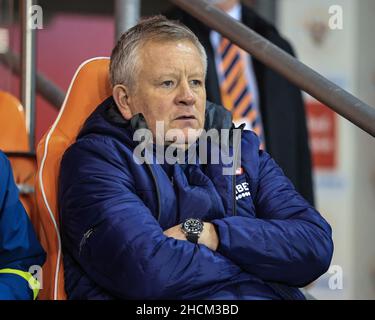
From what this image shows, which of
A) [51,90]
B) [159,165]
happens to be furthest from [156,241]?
[51,90]

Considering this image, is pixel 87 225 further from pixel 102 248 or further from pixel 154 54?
pixel 154 54

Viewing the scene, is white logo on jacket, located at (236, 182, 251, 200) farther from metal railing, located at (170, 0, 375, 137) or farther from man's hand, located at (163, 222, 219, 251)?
metal railing, located at (170, 0, 375, 137)

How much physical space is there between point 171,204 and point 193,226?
8cm

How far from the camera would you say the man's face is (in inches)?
88.4

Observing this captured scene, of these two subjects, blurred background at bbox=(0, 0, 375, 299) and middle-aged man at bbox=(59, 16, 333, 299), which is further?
blurred background at bbox=(0, 0, 375, 299)

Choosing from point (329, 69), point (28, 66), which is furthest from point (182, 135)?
point (329, 69)

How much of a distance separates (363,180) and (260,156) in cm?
260

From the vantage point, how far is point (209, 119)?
7.61 ft

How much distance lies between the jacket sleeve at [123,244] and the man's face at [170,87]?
→ 0.52 ft

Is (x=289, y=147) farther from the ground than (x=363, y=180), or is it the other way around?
(x=289, y=147)

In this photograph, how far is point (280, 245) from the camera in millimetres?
2088

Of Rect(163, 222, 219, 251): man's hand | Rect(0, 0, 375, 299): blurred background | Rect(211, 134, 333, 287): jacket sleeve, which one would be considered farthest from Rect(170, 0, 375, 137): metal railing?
Rect(0, 0, 375, 299): blurred background

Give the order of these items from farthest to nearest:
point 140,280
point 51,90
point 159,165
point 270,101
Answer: point 270,101 < point 51,90 < point 159,165 < point 140,280

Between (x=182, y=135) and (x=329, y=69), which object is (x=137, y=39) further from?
(x=329, y=69)
